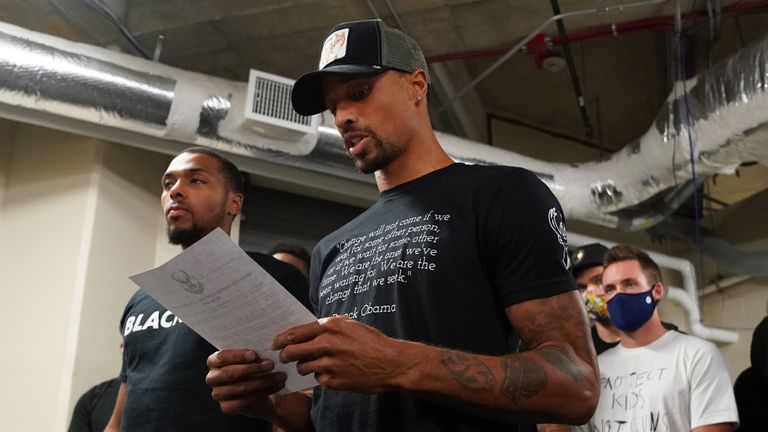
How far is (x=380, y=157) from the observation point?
1183mm

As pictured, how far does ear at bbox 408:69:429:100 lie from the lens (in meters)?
1.24

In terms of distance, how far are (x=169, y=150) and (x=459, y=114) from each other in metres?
2.00

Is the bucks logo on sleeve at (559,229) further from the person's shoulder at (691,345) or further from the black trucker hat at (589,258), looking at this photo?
the black trucker hat at (589,258)

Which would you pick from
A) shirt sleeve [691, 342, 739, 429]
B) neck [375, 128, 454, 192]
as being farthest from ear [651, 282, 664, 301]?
neck [375, 128, 454, 192]

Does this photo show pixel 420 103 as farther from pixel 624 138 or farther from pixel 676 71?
pixel 624 138

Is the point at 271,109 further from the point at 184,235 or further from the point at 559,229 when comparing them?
the point at 559,229

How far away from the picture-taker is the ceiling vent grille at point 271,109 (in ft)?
10.3

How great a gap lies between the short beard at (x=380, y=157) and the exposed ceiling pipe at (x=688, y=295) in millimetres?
3349

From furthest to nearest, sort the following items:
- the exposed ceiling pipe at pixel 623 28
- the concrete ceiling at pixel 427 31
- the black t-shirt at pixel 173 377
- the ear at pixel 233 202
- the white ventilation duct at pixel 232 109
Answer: the exposed ceiling pipe at pixel 623 28, the concrete ceiling at pixel 427 31, the white ventilation duct at pixel 232 109, the ear at pixel 233 202, the black t-shirt at pixel 173 377

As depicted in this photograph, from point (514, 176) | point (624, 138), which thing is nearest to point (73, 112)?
point (514, 176)

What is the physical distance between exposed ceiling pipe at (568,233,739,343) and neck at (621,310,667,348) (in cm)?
197

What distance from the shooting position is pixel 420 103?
1254 mm

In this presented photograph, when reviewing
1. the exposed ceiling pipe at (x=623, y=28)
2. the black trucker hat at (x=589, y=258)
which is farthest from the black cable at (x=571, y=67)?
the black trucker hat at (x=589, y=258)

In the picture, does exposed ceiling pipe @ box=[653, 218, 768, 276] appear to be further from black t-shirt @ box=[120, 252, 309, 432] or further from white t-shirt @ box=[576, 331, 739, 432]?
black t-shirt @ box=[120, 252, 309, 432]
